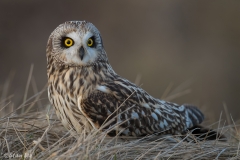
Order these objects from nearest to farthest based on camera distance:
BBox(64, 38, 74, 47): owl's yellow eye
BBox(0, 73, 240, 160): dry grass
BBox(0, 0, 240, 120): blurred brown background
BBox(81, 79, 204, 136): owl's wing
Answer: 1. BBox(0, 73, 240, 160): dry grass
2. BBox(81, 79, 204, 136): owl's wing
3. BBox(64, 38, 74, 47): owl's yellow eye
4. BBox(0, 0, 240, 120): blurred brown background

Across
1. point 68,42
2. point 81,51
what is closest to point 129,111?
point 81,51

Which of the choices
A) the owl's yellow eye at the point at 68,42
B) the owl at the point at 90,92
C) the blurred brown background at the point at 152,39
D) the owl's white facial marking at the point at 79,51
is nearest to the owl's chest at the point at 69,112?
the owl at the point at 90,92

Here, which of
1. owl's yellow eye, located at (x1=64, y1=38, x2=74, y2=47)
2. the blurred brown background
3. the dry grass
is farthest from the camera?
the blurred brown background

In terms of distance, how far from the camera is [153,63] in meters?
14.3

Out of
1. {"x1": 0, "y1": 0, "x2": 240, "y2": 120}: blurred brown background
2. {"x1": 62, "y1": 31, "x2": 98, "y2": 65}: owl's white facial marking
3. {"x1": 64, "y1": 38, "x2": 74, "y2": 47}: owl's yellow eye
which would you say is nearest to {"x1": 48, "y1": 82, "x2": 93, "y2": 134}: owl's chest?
{"x1": 62, "y1": 31, "x2": 98, "y2": 65}: owl's white facial marking

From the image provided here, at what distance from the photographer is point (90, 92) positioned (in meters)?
5.24

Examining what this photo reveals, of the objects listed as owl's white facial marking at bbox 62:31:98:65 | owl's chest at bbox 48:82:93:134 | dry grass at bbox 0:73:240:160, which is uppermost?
owl's white facial marking at bbox 62:31:98:65

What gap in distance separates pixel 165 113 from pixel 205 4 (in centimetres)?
1052

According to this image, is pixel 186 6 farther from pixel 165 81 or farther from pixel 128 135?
pixel 128 135

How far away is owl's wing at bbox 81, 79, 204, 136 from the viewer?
16.8 ft

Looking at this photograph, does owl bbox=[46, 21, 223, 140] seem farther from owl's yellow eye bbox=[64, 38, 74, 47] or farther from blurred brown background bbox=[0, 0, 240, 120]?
blurred brown background bbox=[0, 0, 240, 120]

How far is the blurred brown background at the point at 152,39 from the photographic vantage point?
14.1 m

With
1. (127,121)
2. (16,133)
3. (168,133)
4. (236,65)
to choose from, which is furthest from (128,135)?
(236,65)

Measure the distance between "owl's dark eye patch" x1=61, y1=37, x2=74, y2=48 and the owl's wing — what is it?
44 centimetres
